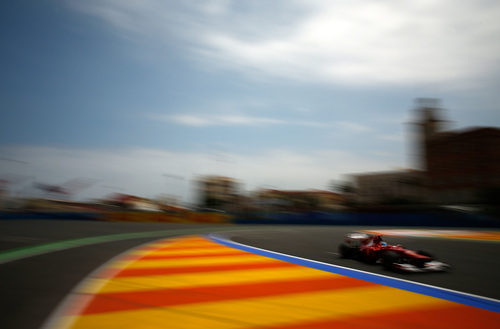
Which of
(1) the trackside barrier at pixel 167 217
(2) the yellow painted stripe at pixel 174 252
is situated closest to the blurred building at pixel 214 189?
(1) the trackside barrier at pixel 167 217

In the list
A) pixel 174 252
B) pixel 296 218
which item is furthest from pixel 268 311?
pixel 296 218

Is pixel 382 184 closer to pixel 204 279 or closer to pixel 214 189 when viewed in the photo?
pixel 214 189

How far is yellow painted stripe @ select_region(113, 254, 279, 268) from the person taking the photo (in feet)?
20.6

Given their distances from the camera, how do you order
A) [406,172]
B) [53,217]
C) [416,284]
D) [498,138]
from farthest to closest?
[406,172] < [498,138] < [53,217] < [416,284]

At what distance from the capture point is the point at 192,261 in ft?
22.2

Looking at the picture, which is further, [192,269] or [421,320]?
[192,269]

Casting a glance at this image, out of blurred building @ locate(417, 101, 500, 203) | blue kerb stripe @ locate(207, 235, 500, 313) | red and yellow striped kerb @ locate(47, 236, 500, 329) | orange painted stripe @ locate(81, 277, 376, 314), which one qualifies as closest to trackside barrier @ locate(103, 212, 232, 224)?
blue kerb stripe @ locate(207, 235, 500, 313)

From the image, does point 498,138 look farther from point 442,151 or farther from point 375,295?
point 375,295

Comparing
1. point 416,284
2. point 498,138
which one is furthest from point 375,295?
point 498,138

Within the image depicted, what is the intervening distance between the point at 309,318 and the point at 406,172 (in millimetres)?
81864

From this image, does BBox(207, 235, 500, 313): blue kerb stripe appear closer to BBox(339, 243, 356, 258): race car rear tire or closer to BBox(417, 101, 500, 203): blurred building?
BBox(339, 243, 356, 258): race car rear tire

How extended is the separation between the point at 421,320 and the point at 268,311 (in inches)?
55.2

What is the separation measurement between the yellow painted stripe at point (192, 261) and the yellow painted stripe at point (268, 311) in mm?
2606

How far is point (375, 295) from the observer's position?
4.14 m
